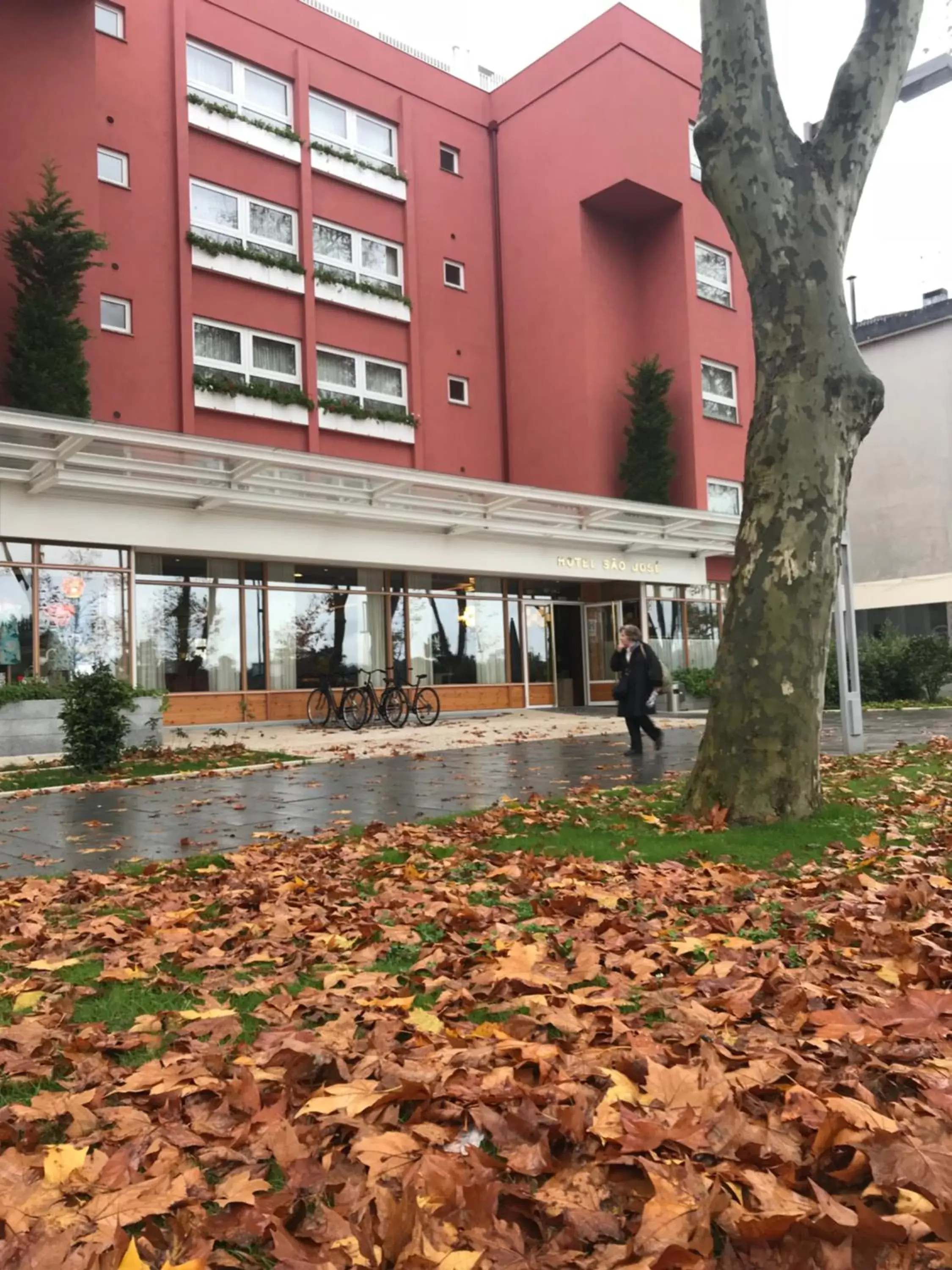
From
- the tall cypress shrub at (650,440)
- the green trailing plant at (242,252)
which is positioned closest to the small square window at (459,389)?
the tall cypress shrub at (650,440)

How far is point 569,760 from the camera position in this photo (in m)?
11.9

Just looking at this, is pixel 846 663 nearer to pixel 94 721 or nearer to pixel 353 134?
pixel 94 721

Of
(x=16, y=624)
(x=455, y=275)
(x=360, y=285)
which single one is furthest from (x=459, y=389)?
(x=16, y=624)

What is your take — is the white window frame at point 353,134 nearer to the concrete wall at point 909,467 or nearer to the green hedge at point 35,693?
the green hedge at point 35,693

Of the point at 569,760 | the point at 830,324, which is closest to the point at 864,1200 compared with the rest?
the point at 830,324

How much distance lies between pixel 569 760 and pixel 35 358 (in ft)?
42.1

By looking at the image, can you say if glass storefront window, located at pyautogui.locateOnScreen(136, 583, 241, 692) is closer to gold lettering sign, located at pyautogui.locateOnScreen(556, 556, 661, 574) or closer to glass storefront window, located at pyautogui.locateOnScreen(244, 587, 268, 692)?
glass storefront window, located at pyautogui.locateOnScreen(244, 587, 268, 692)

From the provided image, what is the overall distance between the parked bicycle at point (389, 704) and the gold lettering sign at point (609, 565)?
6749 millimetres

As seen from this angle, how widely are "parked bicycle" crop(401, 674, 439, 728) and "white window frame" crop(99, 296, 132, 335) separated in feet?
31.7

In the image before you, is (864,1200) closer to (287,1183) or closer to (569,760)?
(287,1183)

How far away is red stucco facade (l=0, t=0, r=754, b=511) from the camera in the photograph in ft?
71.1

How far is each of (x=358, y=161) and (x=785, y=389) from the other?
21912 millimetres

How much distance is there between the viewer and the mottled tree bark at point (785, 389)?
646cm

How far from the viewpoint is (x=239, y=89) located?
2347 cm
